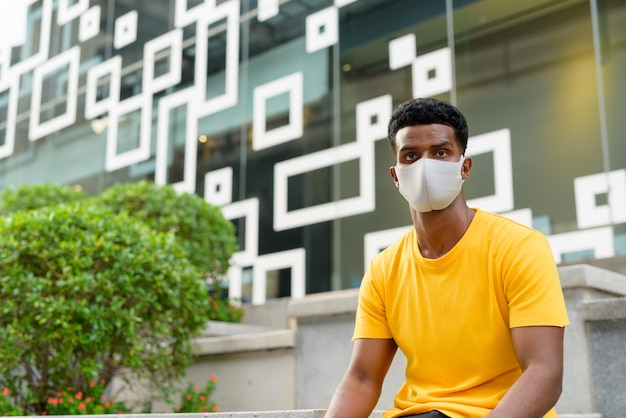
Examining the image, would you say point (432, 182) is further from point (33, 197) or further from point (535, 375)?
point (33, 197)

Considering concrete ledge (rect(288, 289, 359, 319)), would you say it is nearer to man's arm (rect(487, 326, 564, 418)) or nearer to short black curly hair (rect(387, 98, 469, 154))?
short black curly hair (rect(387, 98, 469, 154))

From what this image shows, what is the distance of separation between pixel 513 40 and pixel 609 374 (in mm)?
4735

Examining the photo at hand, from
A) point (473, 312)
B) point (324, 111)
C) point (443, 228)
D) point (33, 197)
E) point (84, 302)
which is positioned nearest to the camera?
point (473, 312)

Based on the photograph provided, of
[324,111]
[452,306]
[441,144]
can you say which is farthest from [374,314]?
[324,111]

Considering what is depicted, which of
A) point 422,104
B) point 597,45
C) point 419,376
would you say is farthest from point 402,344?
point 597,45

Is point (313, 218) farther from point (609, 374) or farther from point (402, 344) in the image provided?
point (402, 344)

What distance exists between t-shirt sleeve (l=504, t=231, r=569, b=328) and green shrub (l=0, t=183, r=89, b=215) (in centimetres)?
810

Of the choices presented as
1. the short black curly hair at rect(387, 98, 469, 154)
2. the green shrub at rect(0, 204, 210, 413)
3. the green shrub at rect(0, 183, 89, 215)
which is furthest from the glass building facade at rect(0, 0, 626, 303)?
the short black curly hair at rect(387, 98, 469, 154)

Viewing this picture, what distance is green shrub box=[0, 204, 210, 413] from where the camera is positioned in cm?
526

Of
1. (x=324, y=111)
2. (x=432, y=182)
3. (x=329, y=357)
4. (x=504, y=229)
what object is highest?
(x=324, y=111)

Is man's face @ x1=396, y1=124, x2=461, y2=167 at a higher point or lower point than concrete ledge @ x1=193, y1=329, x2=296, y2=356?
higher

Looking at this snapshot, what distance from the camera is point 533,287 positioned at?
2330 millimetres

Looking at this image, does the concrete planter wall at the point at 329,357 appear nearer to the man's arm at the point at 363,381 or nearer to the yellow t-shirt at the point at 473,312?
the man's arm at the point at 363,381

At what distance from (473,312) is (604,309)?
1.95 metres
